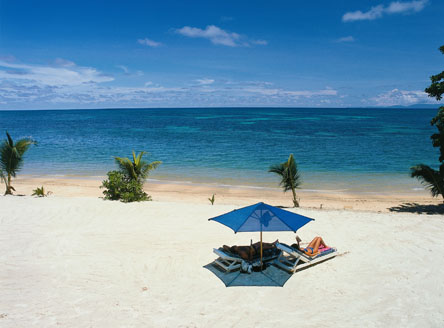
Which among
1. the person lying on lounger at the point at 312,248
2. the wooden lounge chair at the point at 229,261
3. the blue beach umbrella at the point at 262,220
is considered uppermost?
the blue beach umbrella at the point at 262,220

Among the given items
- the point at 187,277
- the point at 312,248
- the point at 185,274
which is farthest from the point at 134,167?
the point at 312,248

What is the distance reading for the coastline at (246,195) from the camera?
16.6m

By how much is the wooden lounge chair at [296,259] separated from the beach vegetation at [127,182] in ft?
25.7

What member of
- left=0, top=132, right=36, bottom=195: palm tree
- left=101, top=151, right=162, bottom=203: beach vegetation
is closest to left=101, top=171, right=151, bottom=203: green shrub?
left=101, top=151, right=162, bottom=203: beach vegetation

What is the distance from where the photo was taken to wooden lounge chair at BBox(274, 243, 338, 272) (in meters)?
7.66

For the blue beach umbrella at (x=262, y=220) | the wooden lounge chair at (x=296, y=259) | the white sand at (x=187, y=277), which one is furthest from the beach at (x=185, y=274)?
the blue beach umbrella at (x=262, y=220)

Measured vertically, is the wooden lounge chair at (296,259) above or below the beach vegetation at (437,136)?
below

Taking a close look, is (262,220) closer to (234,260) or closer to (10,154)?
(234,260)

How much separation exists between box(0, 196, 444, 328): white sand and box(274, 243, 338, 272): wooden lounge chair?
20cm

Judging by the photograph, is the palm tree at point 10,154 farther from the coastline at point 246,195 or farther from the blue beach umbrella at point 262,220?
the blue beach umbrella at point 262,220

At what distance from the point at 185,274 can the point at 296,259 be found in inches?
112

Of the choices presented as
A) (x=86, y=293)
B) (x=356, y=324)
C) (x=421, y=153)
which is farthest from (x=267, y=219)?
(x=421, y=153)

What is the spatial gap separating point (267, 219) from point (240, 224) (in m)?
0.66

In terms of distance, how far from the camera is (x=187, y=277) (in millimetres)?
7434
